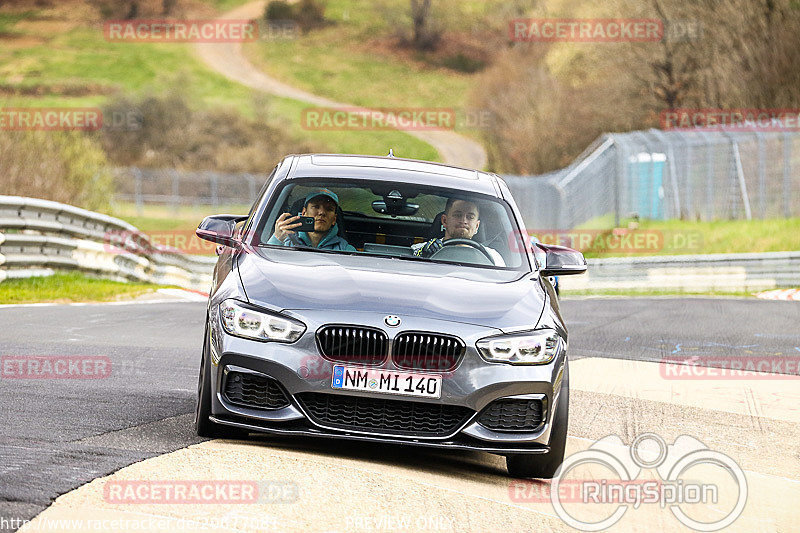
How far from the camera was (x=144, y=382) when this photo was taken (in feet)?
31.8

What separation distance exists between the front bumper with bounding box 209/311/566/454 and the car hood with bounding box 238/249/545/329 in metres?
0.11

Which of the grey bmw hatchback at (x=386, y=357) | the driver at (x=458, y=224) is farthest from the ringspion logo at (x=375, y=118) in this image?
the grey bmw hatchback at (x=386, y=357)

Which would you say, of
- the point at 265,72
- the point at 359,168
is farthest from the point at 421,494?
the point at 265,72

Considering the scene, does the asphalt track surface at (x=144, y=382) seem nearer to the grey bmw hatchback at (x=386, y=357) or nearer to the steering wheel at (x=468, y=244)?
the grey bmw hatchback at (x=386, y=357)

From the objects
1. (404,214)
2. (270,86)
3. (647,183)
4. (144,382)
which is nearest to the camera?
(404,214)

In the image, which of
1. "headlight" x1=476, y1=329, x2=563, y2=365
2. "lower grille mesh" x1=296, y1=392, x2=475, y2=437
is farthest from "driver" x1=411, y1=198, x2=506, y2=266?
"lower grille mesh" x1=296, y1=392, x2=475, y2=437

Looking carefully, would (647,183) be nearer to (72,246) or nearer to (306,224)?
(72,246)

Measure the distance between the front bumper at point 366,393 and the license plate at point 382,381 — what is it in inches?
1.2

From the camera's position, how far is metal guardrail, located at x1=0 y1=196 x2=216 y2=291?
17859 millimetres

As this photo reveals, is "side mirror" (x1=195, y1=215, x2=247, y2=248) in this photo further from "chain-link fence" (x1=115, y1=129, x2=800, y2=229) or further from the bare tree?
the bare tree

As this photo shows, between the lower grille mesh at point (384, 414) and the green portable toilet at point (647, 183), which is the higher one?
the green portable toilet at point (647, 183)

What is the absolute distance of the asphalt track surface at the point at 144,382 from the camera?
20.8 ft

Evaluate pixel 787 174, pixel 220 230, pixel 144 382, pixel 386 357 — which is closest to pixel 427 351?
pixel 386 357

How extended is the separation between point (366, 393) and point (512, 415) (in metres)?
0.78
